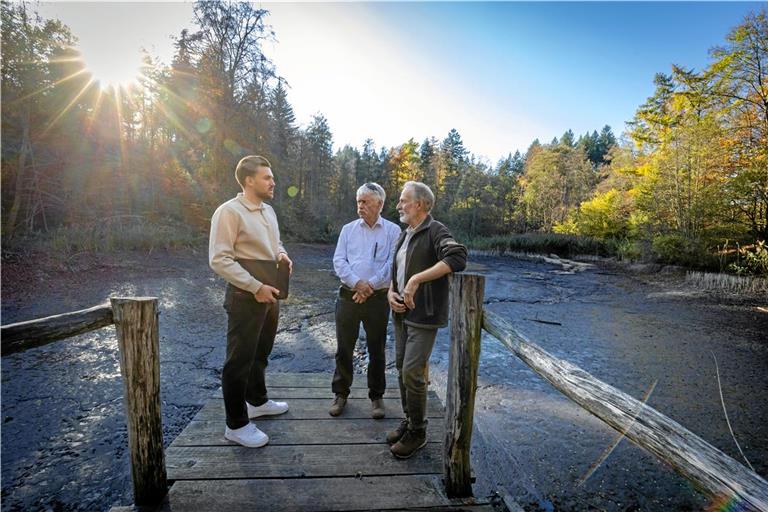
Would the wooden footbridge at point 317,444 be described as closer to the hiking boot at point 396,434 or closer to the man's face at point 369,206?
the hiking boot at point 396,434

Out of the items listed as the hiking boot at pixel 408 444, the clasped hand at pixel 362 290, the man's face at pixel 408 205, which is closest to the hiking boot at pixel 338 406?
the hiking boot at pixel 408 444

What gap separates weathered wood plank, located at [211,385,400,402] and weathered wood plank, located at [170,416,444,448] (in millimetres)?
442

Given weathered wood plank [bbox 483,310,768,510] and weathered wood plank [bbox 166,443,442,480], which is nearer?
weathered wood plank [bbox 483,310,768,510]

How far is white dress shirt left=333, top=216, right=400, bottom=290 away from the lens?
2.91 metres

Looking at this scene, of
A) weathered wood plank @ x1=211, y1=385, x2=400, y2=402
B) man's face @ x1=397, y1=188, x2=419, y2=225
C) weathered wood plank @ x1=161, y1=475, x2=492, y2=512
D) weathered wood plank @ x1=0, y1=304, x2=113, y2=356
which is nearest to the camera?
weathered wood plank @ x1=0, y1=304, x2=113, y2=356

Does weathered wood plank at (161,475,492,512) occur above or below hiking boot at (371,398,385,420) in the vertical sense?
below

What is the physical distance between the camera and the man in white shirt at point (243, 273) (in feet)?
7.57

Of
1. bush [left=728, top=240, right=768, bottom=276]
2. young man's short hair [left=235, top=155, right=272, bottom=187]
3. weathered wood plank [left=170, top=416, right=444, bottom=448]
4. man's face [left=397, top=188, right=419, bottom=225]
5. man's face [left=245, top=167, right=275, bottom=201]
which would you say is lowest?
weathered wood plank [left=170, top=416, right=444, bottom=448]

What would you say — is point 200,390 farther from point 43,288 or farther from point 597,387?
point 43,288

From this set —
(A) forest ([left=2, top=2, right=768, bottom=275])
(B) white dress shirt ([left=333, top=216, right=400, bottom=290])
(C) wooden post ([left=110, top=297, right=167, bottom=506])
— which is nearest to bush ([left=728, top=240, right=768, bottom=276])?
(A) forest ([left=2, top=2, right=768, bottom=275])

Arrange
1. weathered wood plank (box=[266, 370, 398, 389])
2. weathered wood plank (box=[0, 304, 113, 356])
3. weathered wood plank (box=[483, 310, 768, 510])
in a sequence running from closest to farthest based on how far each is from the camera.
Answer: weathered wood plank (box=[483, 310, 768, 510])
weathered wood plank (box=[0, 304, 113, 356])
weathered wood plank (box=[266, 370, 398, 389])

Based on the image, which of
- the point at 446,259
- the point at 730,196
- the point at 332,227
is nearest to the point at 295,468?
the point at 446,259

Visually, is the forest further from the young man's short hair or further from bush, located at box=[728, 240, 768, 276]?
the young man's short hair

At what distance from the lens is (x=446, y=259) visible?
2143 millimetres
